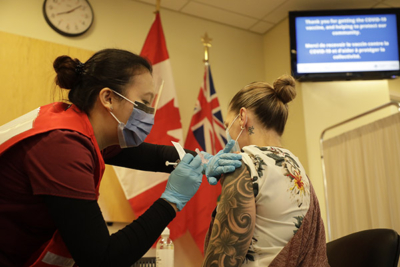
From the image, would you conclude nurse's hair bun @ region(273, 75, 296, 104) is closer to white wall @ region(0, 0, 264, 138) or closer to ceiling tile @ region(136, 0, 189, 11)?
white wall @ region(0, 0, 264, 138)

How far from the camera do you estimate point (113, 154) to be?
1649mm

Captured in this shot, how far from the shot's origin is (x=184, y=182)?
1325 millimetres

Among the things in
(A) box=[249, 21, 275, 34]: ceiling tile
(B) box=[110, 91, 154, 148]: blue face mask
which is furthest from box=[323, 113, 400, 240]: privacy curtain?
(B) box=[110, 91, 154, 148]: blue face mask

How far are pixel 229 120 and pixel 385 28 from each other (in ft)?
8.41

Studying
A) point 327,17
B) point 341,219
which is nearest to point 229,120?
point 341,219

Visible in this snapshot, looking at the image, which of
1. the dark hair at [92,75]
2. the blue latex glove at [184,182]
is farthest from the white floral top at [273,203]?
the dark hair at [92,75]

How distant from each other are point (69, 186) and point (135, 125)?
0.42 metres

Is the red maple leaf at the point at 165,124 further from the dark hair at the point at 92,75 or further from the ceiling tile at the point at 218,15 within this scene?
the dark hair at the point at 92,75

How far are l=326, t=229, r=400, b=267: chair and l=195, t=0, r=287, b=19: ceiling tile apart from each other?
266cm

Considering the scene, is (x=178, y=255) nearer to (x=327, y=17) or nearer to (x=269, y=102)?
(x=269, y=102)

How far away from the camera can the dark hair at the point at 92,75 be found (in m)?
1.36

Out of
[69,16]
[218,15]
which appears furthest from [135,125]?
[218,15]

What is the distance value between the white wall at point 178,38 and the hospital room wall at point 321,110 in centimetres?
53

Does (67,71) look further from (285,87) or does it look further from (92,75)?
(285,87)
